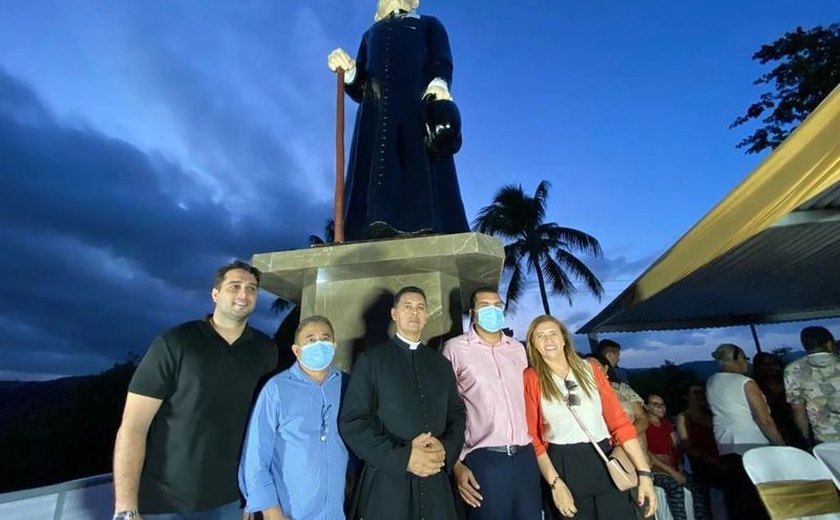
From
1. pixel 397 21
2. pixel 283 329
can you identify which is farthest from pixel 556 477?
pixel 283 329

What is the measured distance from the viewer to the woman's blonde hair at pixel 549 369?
2.18 meters

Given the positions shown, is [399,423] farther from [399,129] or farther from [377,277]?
[399,129]

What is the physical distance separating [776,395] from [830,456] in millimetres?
2137

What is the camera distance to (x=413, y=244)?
7.80 feet

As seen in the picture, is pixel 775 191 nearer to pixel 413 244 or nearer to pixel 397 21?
pixel 413 244

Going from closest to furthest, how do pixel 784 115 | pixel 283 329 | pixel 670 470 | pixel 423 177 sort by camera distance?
pixel 423 177 → pixel 670 470 → pixel 784 115 → pixel 283 329

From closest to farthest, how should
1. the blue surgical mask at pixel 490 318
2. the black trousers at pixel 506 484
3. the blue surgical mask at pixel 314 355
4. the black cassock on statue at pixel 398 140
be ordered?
the black trousers at pixel 506 484 < the blue surgical mask at pixel 314 355 < the blue surgical mask at pixel 490 318 < the black cassock on statue at pixel 398 140

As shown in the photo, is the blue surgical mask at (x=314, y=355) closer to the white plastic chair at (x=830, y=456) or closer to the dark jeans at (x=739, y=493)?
the white plastic chair at (x=830, y=456)

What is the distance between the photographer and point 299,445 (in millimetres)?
1840

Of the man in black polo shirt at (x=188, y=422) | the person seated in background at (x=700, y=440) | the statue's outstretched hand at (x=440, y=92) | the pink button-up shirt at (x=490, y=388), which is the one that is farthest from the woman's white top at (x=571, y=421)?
the statue's outstretched hand at (x=440, y=92)

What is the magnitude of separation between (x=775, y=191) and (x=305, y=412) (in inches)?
Answer: 115

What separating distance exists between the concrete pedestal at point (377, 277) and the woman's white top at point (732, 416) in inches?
80.9

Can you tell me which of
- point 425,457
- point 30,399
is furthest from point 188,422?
point 30,399

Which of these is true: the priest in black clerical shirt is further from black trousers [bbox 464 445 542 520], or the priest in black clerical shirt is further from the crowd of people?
black trousers [bbox 464 445 542 520]
